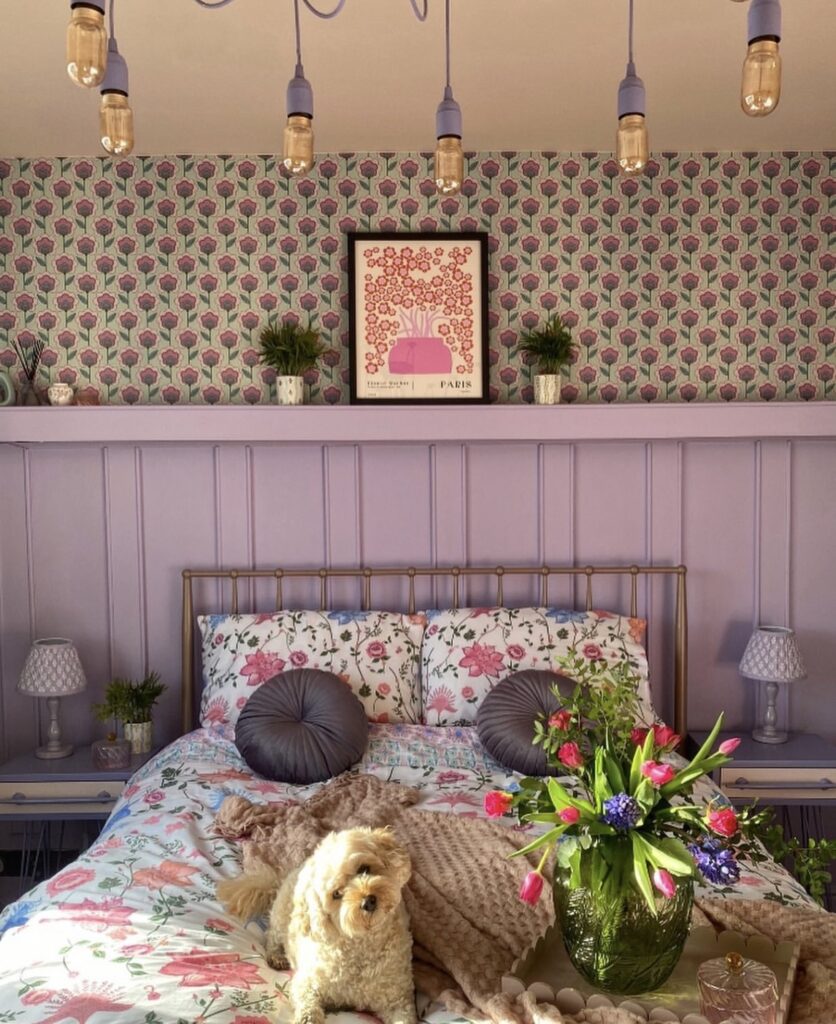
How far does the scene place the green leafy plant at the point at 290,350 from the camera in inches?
127

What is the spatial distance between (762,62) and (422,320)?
6.97 ft

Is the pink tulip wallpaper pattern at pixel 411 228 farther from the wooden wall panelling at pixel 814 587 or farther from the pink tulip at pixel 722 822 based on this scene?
the pink tulip at pixel 722 822

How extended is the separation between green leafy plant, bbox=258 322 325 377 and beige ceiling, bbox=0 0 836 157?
635 millimetres

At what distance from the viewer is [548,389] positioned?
10.6 feet

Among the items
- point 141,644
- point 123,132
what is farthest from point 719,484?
point 123,132

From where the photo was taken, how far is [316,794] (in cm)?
243

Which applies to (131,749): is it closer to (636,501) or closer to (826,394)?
(636,501)

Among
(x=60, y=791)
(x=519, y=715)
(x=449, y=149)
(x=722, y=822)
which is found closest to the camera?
(x=722, y=822)

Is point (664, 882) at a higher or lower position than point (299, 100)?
lower

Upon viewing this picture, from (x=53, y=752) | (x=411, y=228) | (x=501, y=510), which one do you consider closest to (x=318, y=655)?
(x=501, y=510)

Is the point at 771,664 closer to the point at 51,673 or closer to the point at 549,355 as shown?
the point at 549,355

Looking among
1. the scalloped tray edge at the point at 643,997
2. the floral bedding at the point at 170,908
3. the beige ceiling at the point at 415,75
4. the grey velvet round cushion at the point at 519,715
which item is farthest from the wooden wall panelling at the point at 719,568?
the scalloped tray edge at the point at 643,997

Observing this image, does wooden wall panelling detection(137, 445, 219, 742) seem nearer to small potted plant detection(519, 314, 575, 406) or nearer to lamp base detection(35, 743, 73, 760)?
lamp base detection(35, 743, 73, 760)

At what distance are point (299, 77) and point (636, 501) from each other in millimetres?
2183
